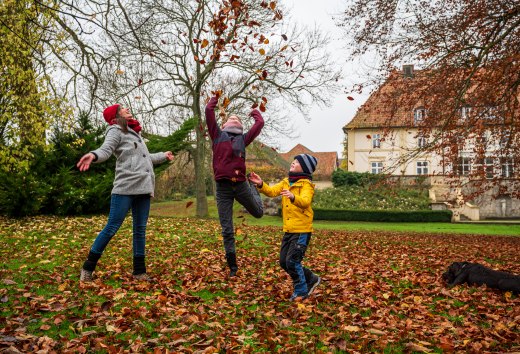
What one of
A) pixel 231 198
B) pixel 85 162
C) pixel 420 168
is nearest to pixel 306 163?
pixel 231 198

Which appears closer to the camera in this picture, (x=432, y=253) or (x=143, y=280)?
(x=143, y=280)

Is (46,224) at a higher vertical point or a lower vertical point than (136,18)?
lower

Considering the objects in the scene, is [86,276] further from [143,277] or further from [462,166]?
[462,166]

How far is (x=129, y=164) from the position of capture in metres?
5.29

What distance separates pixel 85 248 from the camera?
8.02 meters

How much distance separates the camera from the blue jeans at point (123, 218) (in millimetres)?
5191

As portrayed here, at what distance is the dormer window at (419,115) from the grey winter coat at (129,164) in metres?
11.8

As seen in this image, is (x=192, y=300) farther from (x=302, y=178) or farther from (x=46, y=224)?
(x=46, y=224)

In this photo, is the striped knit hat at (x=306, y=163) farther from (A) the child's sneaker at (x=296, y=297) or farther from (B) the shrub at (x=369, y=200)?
(B) the shrub at (x=369, y=200)

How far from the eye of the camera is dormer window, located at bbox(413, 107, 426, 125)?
1488cm

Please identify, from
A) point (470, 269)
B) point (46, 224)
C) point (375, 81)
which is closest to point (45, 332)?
point (470, 269)

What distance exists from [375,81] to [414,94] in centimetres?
156

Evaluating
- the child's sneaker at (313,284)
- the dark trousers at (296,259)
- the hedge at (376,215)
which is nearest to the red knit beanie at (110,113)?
the dark trousers at (296,259)

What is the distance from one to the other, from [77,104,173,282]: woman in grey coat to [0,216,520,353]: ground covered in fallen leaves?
342 mm
